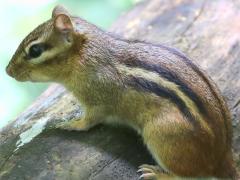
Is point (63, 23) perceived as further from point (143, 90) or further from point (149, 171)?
point (149, 171)

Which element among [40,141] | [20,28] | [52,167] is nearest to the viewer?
[52,167]

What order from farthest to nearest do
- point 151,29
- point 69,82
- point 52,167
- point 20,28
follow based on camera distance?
point 20,28 < point 151,29 < point 69,82 < point 52,167

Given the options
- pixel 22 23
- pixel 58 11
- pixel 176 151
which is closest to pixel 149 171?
pixel 176 151

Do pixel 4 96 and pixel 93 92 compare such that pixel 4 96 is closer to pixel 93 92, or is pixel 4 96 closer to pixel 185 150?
pixel 93 92

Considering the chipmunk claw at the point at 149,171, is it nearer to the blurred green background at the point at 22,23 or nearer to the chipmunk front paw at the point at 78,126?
the chipmunk front paw at the point at 78,126

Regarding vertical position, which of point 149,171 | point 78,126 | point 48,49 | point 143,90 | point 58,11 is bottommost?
point 149,171

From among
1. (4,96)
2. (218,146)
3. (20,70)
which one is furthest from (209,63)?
(4,96)
